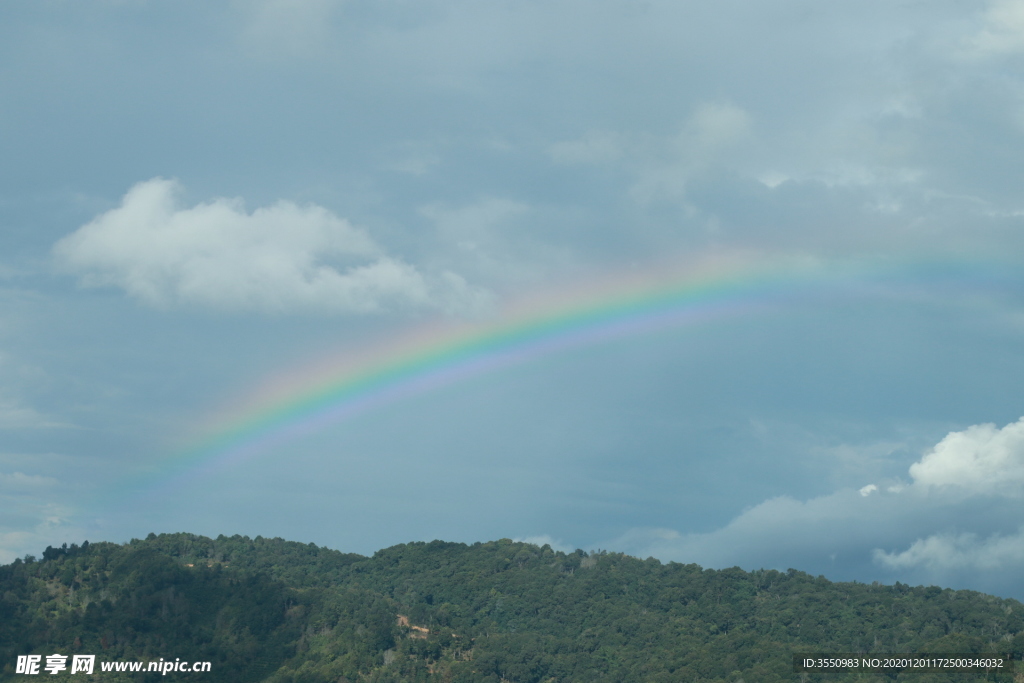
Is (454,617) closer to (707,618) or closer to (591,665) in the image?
(591,665)

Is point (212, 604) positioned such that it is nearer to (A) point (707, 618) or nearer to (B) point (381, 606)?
(B) point (381, 606)

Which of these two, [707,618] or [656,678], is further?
[707,618]

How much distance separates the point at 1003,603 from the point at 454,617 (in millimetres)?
97658

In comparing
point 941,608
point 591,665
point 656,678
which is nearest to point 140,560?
point 591,665

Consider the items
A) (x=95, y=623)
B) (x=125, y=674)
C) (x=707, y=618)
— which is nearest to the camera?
(x=125, y=674)

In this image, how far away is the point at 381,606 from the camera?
18875cm

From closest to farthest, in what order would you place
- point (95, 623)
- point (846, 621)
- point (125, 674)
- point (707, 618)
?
point (125, 674), point (95, 623), point (846, 621), point (707, 618)

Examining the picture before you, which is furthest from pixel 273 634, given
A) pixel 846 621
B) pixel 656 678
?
pixel 846 621

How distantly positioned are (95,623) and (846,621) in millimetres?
128481

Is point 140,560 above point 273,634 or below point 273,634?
above

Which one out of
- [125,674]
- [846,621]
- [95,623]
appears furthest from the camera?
[846,621]

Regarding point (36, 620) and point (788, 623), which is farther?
point (788, 623)

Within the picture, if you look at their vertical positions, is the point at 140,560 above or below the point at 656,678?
above

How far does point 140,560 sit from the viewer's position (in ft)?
632
